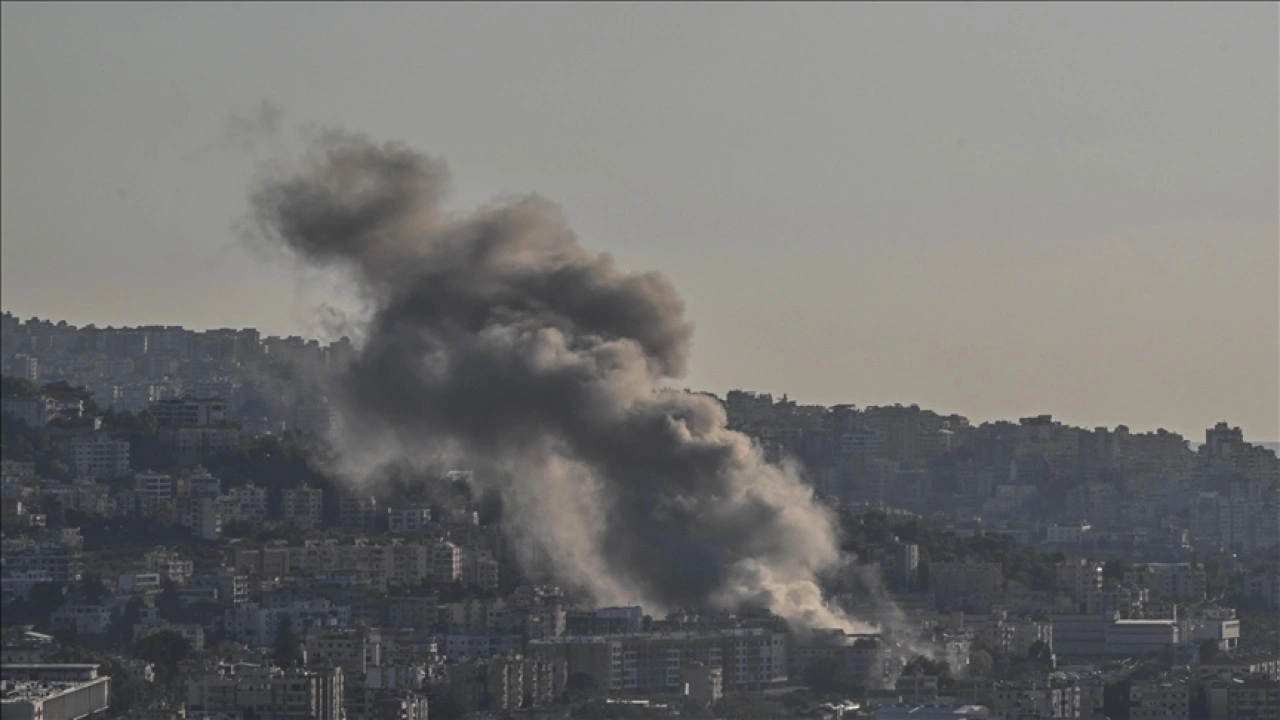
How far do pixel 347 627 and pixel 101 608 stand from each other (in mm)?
3601

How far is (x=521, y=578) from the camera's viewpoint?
6347cm

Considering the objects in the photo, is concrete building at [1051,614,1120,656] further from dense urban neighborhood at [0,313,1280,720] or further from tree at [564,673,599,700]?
tree at [564,673,599,700]

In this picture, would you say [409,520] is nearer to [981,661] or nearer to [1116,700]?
[981,661]

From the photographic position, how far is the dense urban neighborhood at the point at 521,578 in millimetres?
49875

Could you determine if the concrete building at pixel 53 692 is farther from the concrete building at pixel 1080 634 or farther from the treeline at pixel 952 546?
the treeline at pixel 952 546

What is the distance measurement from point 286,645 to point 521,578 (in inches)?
396

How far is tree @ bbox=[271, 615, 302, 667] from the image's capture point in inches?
2035

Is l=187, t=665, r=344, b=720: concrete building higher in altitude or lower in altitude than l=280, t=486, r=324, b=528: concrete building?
lower

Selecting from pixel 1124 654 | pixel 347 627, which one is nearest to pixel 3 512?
pixel 347 627

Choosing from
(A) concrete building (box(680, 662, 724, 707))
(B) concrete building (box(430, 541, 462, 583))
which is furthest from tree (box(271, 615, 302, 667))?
(B) concrete building (box(430, 541, 462, 583))

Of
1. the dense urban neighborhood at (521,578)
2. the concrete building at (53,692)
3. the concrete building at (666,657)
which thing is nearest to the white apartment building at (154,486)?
the dense urban neighborhood at (521,578)

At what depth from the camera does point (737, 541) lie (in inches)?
2336

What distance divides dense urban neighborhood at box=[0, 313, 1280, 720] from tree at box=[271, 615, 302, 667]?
0.39ft

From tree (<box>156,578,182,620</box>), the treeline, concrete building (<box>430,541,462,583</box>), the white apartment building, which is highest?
the white apartment building
